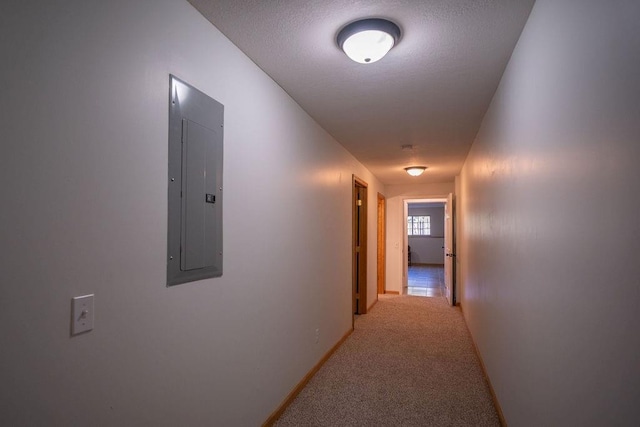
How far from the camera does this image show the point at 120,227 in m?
1.26

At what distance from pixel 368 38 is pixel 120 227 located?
1.49 meters

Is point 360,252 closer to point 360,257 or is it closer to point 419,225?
point 360,257

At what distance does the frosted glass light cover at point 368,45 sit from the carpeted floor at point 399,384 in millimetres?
2373

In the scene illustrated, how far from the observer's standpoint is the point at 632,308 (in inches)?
32.4

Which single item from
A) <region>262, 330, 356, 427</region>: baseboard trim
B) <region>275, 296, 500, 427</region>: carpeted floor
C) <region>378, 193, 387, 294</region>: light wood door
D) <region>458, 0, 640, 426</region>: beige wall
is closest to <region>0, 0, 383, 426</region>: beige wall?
<region>262, 330, 356, 427</region>: baseboard trim

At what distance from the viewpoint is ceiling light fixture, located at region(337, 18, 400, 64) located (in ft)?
5.87

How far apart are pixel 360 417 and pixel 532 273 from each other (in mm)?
1610

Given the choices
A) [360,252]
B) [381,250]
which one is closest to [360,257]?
[360,252]

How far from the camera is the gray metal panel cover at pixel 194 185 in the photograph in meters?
1.51

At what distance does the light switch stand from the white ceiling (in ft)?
4.52

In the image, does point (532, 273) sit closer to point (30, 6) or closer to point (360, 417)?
point (360, 417)

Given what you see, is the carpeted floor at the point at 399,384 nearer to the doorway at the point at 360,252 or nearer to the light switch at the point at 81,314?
the doorway at the point at 360,252

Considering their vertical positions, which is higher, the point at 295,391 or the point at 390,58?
the point at 390,58

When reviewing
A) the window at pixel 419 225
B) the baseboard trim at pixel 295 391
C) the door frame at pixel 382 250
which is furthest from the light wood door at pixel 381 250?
the window at pixel 419 225
